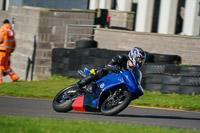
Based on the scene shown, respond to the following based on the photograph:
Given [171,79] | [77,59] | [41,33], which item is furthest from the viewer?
[41,33]

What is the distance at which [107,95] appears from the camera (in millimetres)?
8367

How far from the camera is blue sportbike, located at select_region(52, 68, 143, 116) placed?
803cm

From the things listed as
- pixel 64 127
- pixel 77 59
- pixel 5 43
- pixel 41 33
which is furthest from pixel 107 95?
pixel 41 33

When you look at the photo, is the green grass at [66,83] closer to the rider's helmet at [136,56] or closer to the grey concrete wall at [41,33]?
the grey concrete wall at [41,33]

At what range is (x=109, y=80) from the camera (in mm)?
8234

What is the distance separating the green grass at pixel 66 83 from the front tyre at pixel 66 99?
2.89 m

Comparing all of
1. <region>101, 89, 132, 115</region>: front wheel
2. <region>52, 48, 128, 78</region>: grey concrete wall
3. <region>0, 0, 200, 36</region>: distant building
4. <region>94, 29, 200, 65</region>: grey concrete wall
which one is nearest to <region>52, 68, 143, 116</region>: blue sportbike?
<region>101, 89, 132, 115</region>: front wheel

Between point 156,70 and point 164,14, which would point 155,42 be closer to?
point 156,70

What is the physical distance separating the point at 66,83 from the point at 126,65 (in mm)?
6519

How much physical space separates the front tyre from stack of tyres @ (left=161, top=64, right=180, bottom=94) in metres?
4.14

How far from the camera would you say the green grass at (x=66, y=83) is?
1115cm

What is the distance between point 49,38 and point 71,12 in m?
1.31

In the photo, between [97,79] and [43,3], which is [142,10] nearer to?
[43,3]

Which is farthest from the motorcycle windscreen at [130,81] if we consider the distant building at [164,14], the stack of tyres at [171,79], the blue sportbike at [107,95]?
the distant building at [164,14]
